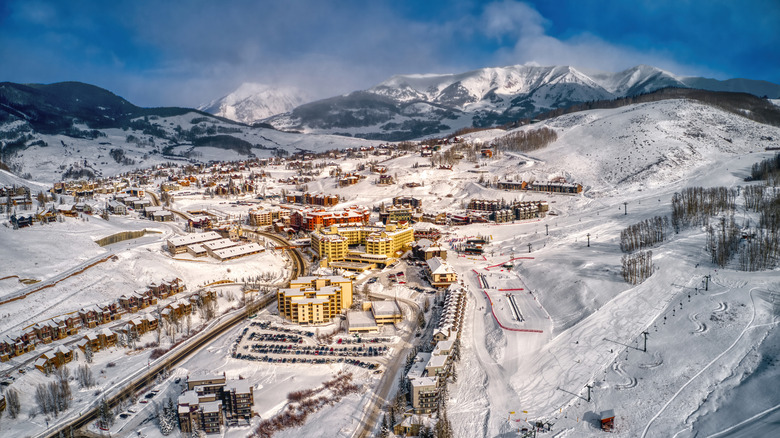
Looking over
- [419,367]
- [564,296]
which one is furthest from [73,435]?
[564,296]

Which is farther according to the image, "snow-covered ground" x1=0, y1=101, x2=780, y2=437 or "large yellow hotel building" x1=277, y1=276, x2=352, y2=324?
"large yellow hotel building" x1=277, y1=276, x2=352, y2=324

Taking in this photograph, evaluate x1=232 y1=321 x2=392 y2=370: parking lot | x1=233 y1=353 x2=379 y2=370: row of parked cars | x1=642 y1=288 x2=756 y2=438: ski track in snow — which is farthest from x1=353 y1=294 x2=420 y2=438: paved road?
x1=642 y1=288 x2=756 y2=438: ski track in snow

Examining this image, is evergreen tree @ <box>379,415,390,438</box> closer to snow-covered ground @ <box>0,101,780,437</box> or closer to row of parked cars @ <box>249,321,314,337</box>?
snow-covered ground @ <box>0,101,780,437</box>

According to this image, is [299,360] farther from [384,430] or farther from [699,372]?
[699,372]

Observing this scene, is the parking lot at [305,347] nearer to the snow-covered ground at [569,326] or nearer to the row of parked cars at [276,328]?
the row of parked cars at [276,328]

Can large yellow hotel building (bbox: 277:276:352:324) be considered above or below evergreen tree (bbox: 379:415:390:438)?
above

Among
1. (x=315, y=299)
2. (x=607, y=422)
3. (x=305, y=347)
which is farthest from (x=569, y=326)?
(x=315, y=299)

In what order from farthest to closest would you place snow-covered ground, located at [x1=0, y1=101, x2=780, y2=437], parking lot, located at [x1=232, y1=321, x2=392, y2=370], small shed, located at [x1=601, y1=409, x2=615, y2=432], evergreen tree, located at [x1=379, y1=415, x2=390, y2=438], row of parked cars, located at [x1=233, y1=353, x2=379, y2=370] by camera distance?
parking lot, located at [x1=232, y1=321, x2=392, y2=370] < row of parked cars, located at [x1=233, y1=353, x2=379, y2=370] < snow-covered ground, located at [x1=0, y1=101, x2=780, y2=437] < evergreen tree, located at [x1=379, y1=415, x2=390, y2=438] < small shed, located at [x1=601, y1=409, x2=615, y2=432]
